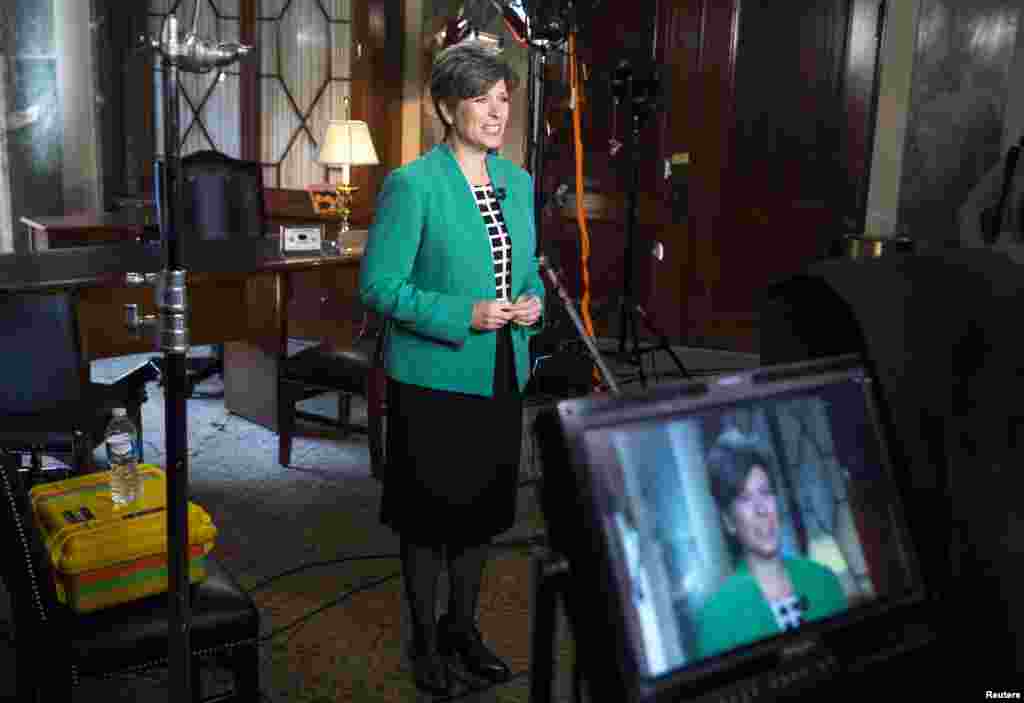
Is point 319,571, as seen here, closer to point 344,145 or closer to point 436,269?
point 436,269

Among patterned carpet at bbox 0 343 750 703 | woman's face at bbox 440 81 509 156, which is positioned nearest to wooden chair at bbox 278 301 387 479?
patterned carpet at bbox 0 343 750 703

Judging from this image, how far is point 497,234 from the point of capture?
7.02 ft

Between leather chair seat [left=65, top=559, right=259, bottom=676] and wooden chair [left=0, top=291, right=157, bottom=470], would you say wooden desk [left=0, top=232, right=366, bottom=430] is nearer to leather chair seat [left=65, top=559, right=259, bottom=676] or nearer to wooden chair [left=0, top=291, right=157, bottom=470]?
wooden chair [left=0, top=291, right=157, bottom=470]

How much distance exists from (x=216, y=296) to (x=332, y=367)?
496 millimetres

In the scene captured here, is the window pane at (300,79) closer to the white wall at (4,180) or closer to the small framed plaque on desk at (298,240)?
the white wall at (4,180)

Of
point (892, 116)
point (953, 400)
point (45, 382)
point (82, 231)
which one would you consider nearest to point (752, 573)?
point (953, 400)

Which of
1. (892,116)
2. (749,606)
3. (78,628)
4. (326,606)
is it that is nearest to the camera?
(749,606)

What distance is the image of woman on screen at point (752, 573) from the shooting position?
0.92 metres

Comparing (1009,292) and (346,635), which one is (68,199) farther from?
(1009,292)

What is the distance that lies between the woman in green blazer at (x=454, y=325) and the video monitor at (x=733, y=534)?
1.10 meters

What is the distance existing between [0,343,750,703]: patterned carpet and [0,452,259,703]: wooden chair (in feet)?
0.52

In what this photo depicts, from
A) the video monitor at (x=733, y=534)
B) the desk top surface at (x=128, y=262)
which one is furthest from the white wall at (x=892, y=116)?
the video monitor at (x=733, y=534)

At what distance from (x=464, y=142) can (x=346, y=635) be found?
1.30 metres

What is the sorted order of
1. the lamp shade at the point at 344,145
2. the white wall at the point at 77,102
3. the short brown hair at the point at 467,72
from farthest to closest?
the white wall at the point at 77,102
the lamp shade at the point at 344,145
the short brown hair at the point at 467,72
